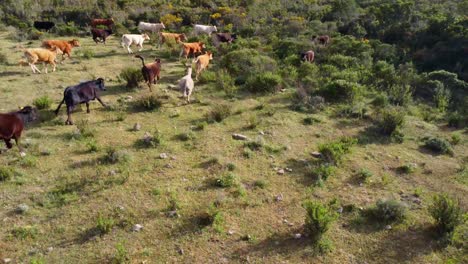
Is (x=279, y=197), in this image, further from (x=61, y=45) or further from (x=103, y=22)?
(x=103, y=22)

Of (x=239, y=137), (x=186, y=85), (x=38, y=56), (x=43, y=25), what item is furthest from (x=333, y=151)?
(x=43, y=25)

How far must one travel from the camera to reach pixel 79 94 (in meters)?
10.3

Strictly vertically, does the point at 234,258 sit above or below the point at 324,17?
below

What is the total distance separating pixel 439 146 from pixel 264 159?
187 inches

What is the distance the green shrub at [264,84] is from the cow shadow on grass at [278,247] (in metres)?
7.35

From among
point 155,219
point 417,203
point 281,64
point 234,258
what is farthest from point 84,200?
point 281,64

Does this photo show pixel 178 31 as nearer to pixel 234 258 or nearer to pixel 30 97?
pixel 30 97

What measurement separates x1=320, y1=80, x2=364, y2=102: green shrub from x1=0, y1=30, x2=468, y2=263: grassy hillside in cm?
135

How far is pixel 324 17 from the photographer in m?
27.2

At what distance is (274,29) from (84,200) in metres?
18.0

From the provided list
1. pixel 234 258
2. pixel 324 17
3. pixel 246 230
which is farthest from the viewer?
pixel 324 17

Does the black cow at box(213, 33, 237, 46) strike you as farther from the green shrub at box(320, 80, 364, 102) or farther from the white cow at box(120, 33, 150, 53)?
the green shrub at box(320, 80, 364, 102)

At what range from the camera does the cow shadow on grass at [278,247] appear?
20.7 ft

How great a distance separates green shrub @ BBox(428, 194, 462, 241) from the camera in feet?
22.2
